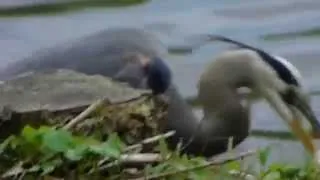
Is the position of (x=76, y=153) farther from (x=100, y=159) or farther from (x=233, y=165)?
(x=233, y=165)

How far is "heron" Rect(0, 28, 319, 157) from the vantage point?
608cm

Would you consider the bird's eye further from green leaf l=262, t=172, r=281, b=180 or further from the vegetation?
green leaf l=262, t=172, r=281, b=180

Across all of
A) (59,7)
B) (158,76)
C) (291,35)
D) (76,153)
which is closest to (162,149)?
(76,153)

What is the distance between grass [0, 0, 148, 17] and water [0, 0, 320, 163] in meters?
0.12

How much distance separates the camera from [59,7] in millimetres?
9773

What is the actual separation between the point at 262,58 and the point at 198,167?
265cm

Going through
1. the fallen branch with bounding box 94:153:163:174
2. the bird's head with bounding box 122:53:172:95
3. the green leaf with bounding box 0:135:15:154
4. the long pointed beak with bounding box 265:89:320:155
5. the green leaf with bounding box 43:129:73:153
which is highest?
the green leaf with bounding box 43:129:73:153

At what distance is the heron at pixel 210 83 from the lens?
19.9 ft

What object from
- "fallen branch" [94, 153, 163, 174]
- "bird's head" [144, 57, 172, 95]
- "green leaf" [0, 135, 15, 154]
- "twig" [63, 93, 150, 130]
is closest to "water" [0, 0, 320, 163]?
"bird's head" [144, 57, 172, 95]

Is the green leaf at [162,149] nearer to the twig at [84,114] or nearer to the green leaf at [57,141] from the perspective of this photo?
the twig at [84,114]

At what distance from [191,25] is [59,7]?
4.26 ft

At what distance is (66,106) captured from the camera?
414 centimetres

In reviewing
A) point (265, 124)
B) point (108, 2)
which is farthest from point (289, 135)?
point (108, 2)

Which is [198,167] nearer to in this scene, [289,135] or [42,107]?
[42,107]
